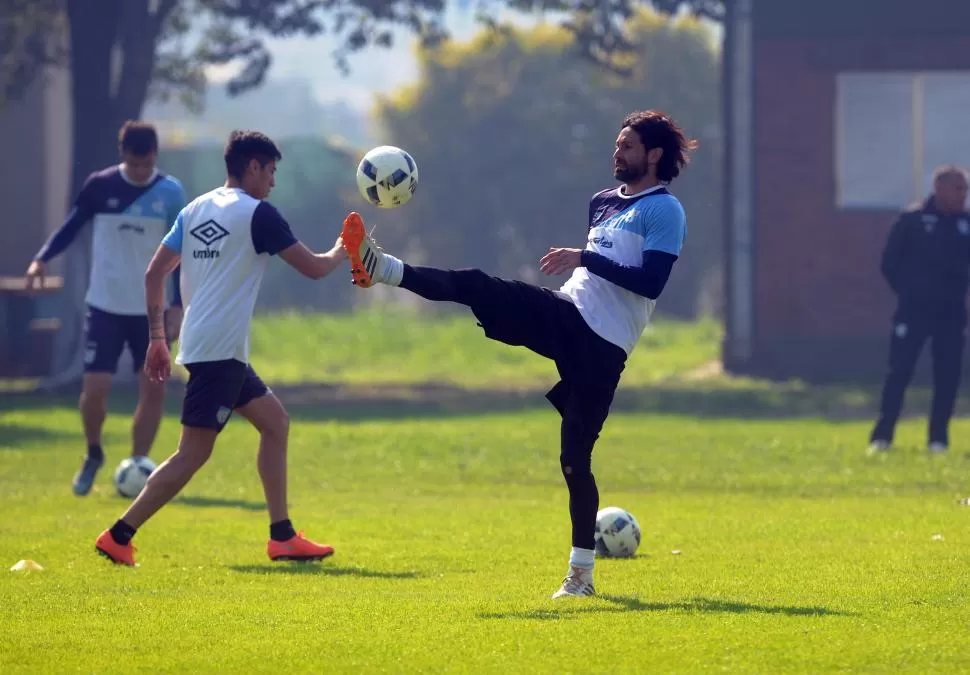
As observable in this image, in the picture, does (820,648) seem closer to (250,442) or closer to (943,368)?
(943,368)

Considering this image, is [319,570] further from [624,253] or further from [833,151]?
[833,151]

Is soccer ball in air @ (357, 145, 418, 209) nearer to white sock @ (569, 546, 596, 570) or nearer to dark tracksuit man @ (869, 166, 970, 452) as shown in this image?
white sock @ (569, 546, 596, 570)

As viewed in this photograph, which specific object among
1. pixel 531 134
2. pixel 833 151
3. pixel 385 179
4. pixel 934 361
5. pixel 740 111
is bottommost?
pixel 934 361

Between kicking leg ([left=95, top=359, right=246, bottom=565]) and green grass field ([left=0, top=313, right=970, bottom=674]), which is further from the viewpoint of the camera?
kicking leg ([left=95, top=359, right=246, bottom=565])


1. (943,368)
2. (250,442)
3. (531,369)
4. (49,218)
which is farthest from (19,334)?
(943,368)

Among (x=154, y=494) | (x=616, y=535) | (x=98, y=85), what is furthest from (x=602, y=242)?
(x=98, y=85)

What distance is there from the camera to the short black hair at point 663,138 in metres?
7.91

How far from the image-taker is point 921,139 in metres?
26.1

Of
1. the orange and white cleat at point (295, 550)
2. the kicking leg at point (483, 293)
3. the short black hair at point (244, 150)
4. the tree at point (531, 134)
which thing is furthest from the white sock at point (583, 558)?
the tree at point (531, 134)

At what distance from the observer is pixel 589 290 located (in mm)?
7875

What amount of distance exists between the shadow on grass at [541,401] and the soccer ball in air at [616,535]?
10837 millimetres

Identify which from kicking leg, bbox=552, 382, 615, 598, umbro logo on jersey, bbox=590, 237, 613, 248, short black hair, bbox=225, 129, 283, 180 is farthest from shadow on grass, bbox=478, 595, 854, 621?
short black hair, bbox=225, 129, 283, 180

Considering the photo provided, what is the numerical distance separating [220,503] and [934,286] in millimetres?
6554

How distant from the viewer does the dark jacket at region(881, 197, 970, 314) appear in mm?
14820
